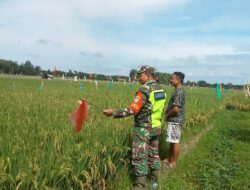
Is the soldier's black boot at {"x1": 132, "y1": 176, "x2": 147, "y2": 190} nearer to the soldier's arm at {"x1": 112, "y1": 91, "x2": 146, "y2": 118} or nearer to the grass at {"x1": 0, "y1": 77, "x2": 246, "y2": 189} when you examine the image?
the grass at {"x1": 0, "y1": 77, "x2": 246, "y2": 189}

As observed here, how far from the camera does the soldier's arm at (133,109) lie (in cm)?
628

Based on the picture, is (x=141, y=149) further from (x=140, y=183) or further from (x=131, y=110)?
(x=131, y=110)

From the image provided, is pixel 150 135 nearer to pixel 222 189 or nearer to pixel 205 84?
pixel 222 189

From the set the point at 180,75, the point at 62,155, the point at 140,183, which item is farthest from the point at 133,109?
the point at 180,75

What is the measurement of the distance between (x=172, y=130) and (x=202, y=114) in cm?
792

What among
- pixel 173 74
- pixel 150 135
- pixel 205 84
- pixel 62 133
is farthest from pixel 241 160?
pixel 205 84

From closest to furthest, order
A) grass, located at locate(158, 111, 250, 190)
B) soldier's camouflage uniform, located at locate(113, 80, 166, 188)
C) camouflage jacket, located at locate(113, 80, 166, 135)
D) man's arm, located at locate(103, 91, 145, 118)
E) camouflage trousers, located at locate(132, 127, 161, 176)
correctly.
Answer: man's arm, located at locate(103, 91, 145, 118) < camouflage jacket, located at locate(113, 80, 166, 135) < soldier's camouflage uniform, located at locate(113, 80, 166, 188) < camouflage trousers, located at locate(132, 127, 161, 176) < grass, located at locate(158, 111, 250, 190)

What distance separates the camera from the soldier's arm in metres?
6.28

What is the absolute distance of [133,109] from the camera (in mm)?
6332

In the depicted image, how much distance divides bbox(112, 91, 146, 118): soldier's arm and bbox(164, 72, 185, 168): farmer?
2.16 meters

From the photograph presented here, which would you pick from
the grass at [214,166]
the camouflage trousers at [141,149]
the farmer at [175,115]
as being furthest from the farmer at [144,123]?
the farmer at [175,115]

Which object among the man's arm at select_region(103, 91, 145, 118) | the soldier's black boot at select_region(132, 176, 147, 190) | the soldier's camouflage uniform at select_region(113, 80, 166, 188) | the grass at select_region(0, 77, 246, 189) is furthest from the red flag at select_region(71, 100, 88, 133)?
the soldier's black boot at select_region(132, 176, 147, 190)

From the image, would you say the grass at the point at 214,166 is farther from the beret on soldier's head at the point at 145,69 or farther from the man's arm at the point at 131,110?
the beret on soldier's head at the point at 145,69

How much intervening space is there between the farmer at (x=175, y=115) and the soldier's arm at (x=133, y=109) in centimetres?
216
